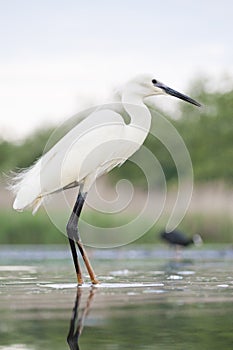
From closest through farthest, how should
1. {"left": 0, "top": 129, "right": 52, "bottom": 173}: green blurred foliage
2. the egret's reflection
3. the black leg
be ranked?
the egret's reflection
the black leg
{"left": 0, "top": 129, "right": 52, "bottom": 173}: green blurred foliage

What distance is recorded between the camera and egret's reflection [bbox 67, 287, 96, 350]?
568 centimetres

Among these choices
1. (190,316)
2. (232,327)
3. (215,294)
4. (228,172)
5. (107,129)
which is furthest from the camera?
(228,172)

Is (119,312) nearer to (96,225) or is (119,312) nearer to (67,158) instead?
(67,158)

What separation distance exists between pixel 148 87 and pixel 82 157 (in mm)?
1120

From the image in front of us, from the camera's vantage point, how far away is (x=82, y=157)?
10.8 metres

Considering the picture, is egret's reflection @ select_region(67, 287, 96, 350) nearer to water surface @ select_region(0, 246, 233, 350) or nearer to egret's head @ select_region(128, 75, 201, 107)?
water surface @ select_region(0, 246, 233, 350)

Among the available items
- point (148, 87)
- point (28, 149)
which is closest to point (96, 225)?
point (148, 87)

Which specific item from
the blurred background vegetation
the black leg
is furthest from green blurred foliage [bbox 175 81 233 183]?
the black leg

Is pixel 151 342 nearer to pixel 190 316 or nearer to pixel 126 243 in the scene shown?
pixel 190 316

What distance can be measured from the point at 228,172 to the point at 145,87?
30.4 meters

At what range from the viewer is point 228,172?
41.3m

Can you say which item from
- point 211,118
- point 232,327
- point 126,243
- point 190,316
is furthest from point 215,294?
point 211,118

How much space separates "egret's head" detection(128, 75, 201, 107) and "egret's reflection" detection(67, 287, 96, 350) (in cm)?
303

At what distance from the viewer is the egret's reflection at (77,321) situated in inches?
223
